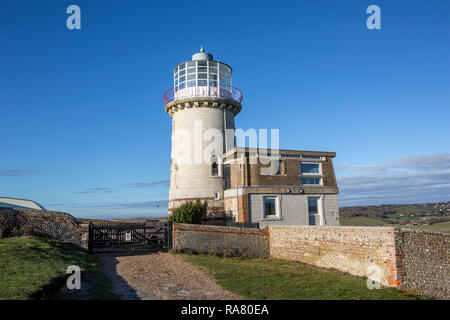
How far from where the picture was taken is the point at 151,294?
1043 cm

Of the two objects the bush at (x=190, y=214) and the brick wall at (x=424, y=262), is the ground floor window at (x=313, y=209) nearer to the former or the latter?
the bush at (x=190, y=214)

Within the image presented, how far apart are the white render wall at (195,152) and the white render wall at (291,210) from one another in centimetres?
358

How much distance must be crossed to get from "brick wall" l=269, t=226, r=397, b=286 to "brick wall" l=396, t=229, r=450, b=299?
377mm

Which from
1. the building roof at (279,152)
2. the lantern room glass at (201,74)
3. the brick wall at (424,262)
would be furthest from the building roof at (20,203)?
the brick wall at (424,262)

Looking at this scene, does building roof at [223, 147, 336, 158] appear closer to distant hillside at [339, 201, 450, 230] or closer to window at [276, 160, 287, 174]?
window at [276, 160, 287, 174]

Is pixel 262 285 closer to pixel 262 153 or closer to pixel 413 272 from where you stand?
pixel 413 272

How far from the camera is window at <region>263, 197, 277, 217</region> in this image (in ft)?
79.3

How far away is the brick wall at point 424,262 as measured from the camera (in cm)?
1247

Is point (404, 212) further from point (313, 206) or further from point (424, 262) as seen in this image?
point (424, 262)

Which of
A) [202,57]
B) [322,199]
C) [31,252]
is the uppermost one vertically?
[202,57]
